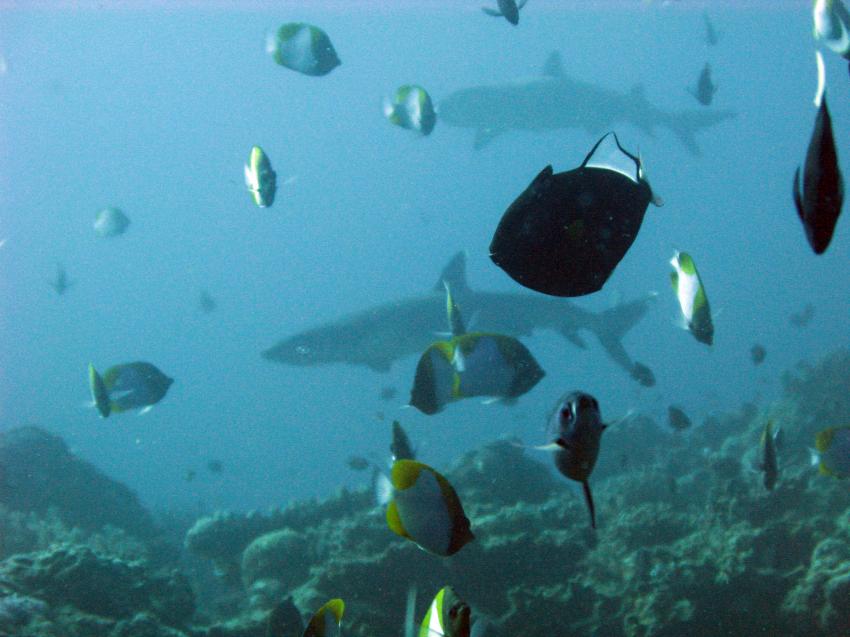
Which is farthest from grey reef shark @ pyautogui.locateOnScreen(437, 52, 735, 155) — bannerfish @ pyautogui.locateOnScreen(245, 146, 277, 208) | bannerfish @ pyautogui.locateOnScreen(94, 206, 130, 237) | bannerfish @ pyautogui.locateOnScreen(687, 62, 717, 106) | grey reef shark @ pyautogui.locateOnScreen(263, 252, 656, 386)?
bannerfish @ pyautogui.locateOnScreen(245, 146, 277, 208)

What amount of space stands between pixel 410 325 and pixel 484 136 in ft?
47.5

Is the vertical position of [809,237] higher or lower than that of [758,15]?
lower

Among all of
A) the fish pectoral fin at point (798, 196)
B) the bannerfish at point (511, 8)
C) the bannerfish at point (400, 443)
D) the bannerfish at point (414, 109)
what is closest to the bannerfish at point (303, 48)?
the bannerfish at point (414, 109)

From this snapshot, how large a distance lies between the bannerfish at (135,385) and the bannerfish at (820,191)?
498 centimetres

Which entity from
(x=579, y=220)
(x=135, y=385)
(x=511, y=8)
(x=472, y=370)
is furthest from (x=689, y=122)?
(x=579, y=220)

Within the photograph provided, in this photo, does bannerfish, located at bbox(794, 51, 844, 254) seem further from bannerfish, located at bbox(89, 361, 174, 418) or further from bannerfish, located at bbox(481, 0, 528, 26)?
bannerfish, located at bbox(89, 361, 174, 418)

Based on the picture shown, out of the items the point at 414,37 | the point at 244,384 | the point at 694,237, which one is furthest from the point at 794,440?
the point at 694,237

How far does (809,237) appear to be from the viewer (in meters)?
1.16

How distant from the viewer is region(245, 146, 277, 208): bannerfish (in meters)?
4.09

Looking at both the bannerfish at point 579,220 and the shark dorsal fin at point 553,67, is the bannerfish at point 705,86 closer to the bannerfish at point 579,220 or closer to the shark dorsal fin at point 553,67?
the bannerfish at point 579,220

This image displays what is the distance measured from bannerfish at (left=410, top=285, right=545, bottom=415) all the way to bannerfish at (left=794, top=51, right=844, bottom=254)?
185cm

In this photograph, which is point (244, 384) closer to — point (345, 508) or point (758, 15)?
point (758, 15)

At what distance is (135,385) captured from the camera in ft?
16.6

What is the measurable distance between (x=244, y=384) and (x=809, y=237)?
138 m
